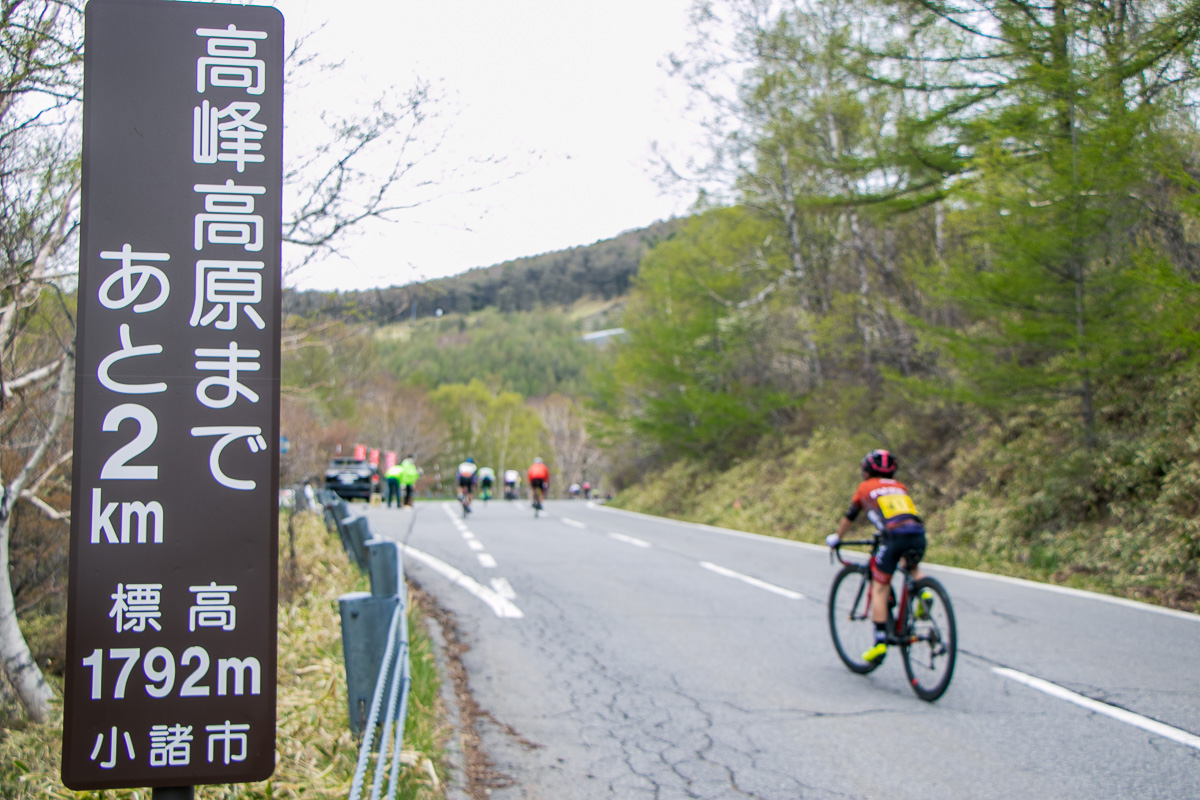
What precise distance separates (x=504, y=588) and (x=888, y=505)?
555cm

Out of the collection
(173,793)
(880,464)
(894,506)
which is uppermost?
(880,464)

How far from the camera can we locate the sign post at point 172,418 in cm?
215

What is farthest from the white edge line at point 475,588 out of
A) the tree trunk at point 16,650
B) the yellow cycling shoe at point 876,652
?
the tree trunk at point 16,650

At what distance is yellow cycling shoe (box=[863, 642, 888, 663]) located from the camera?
6420mm

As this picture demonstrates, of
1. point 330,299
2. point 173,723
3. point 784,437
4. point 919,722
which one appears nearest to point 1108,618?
point 919,722

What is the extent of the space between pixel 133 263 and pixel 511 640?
6180 millimetres

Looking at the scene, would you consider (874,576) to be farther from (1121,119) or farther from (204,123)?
(1121,119)

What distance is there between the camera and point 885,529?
627 cm

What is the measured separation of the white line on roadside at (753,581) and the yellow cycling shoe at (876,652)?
128 inches

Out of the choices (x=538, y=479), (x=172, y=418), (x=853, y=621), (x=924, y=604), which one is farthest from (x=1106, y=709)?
(x=538, y=479)

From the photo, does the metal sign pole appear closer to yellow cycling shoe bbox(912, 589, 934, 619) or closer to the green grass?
the green grass

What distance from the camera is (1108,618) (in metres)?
8.32

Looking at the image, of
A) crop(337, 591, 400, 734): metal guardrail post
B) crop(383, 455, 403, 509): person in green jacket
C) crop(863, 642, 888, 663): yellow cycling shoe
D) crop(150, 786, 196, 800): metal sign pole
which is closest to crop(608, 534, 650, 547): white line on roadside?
crop(863, 642, 888, 663): yellow cycling shoe

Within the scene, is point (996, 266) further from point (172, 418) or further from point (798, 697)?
point (172, 418)
